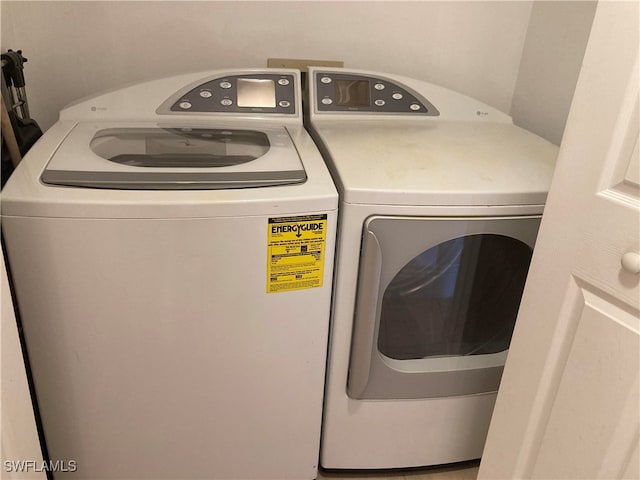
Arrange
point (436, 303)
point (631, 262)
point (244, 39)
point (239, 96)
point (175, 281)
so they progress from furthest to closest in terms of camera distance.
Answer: point (244, 39) → point (239, 96) → point (436, 303) → point (175, 281) → point (631, 262)

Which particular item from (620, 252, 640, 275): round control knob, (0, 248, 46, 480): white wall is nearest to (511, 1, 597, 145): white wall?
(620, 252, 640, 275): round control knob

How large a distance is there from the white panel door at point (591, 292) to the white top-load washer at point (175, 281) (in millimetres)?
449

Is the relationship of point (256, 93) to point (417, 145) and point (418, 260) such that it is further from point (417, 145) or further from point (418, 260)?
point (418, 260)

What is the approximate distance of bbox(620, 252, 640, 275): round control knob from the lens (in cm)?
80

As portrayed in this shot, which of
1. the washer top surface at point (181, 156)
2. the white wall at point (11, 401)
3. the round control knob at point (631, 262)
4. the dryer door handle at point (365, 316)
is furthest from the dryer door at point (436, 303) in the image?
the white wall at point (11, 401)

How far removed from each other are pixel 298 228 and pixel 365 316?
0.29 meters

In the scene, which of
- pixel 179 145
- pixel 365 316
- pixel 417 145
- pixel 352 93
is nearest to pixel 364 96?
pixel 352 93

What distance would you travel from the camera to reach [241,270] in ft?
3.68

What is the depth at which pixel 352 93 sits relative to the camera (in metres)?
1.56

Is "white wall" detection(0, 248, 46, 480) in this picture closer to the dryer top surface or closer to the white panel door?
the dryer top surface

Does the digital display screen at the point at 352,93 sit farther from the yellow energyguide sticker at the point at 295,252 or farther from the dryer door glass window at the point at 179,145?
the yellow energyguide sticker at the point at 295,252

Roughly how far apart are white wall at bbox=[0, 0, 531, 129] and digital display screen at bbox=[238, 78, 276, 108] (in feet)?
0.67

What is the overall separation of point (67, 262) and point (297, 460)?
803mm

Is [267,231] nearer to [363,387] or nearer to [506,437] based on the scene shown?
[363,387]
